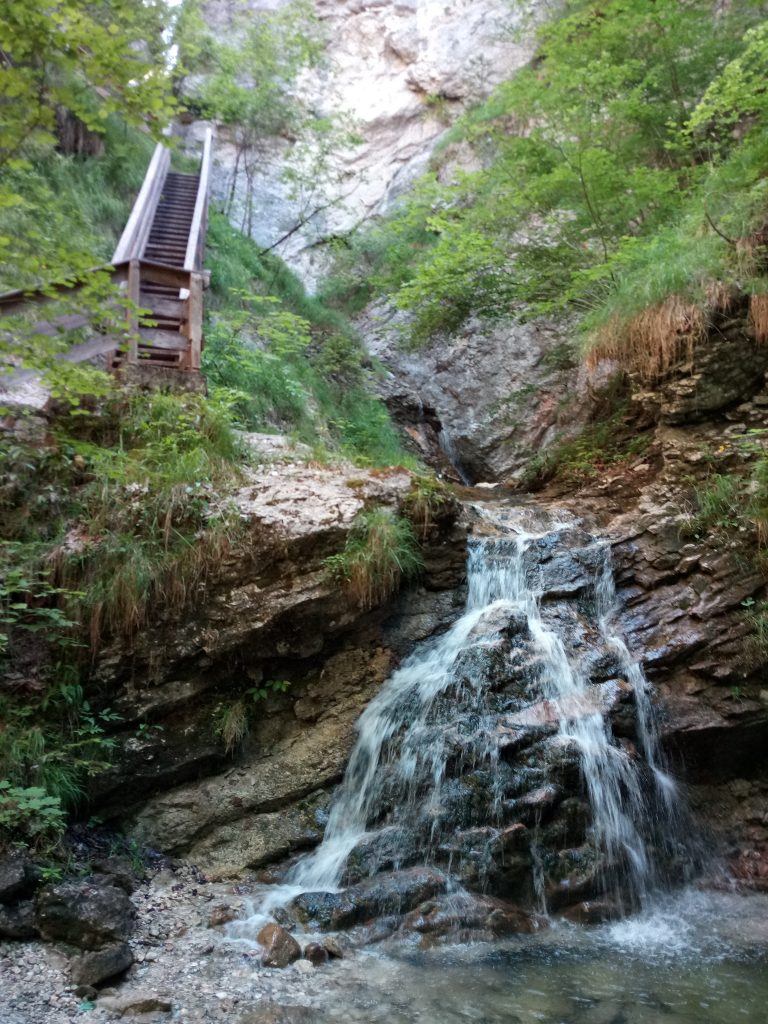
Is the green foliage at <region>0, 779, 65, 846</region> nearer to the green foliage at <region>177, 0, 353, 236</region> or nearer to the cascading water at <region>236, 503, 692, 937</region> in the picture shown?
the cascading water at <region>236, 503, 692, 937</region>

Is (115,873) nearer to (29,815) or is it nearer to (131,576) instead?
(29,815)

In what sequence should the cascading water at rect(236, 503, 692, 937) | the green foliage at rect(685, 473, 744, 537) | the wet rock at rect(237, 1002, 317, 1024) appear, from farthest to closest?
the green foliage at rect(685, 473, 744, 537) → the cascading water at rect(236, 503, 692, 937) → the wet rock at rect(237, 1002, 317, 1024)

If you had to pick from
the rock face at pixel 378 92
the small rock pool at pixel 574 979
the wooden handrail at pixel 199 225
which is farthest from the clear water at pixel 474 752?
the rock face at pixel 378 92

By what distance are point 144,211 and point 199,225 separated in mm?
788

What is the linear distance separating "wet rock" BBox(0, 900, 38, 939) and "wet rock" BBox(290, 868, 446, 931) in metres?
1.42

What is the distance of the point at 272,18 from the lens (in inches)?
655

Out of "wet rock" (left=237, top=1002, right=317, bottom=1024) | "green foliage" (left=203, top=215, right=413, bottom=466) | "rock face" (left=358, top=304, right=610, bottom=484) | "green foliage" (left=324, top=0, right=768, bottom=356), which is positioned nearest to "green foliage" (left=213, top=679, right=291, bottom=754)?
"wet rock" (left=237, top=1002, right=317, bottom=1024)

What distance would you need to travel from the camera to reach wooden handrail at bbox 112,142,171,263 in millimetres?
8625

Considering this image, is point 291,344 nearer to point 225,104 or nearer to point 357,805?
point 357,805

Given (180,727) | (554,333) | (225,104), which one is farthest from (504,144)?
(180,727)

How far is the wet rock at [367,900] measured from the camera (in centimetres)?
412

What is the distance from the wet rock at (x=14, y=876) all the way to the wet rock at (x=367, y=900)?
152 centimetres

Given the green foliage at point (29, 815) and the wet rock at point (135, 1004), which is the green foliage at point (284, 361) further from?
the wet rock at point (135, 1004)

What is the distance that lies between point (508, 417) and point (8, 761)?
9.35m
